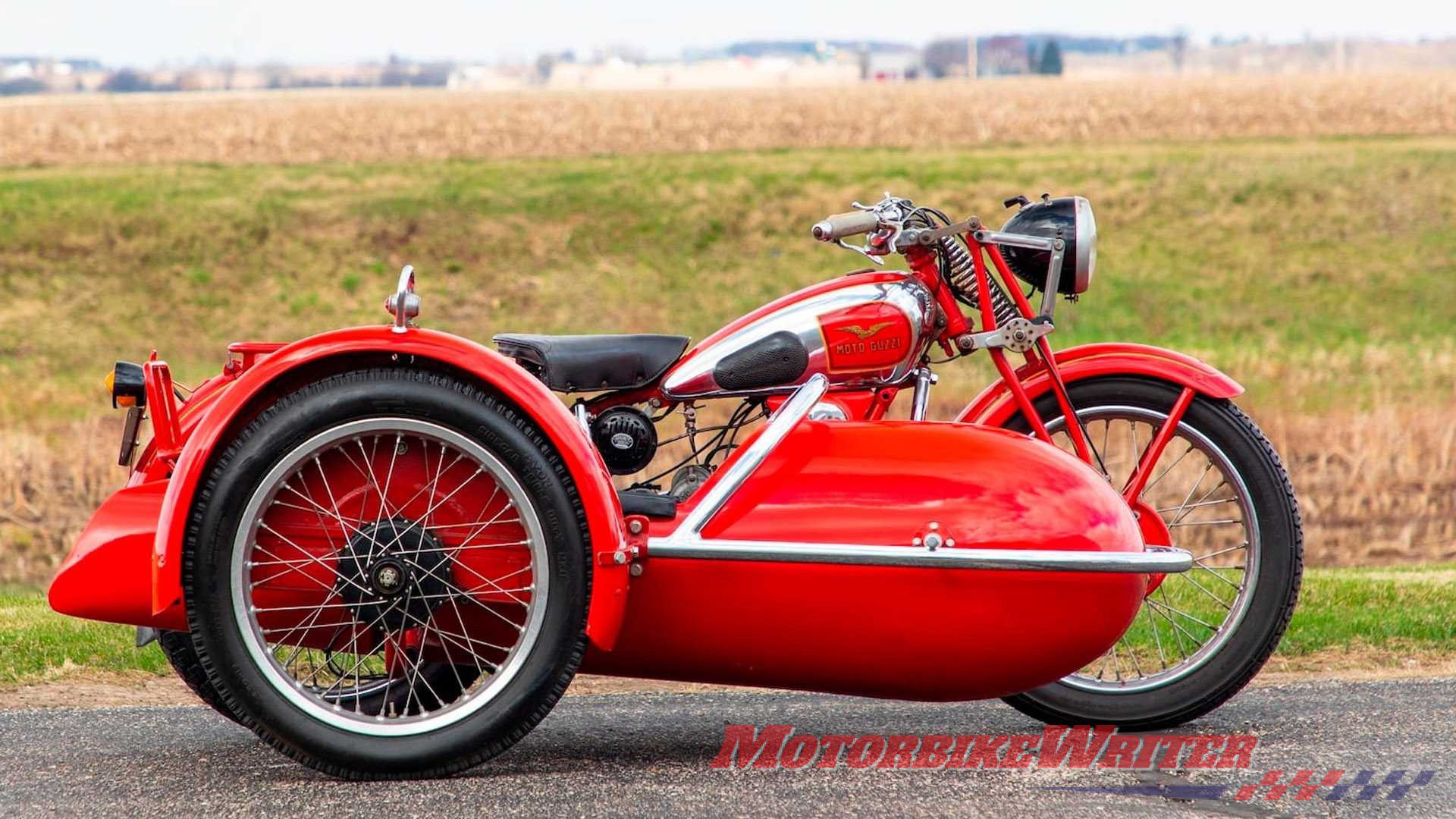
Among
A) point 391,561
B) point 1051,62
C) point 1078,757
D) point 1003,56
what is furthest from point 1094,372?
point 1003,56

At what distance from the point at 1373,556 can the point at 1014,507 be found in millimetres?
8271

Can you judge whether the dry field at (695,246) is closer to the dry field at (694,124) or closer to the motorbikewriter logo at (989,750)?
the dry field at (694,124)

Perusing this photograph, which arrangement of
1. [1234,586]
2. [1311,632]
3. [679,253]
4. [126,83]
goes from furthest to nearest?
[126,83] < [679,253] < [1311,632] < [1234,586]

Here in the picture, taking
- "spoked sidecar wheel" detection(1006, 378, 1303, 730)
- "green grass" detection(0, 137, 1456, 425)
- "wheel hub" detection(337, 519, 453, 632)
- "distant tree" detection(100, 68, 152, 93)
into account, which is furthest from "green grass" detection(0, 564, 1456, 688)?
"distant tree" detection(100, 68, 152, 93)

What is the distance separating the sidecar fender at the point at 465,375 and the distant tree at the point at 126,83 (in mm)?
107585

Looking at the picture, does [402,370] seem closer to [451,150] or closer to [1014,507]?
[1014,507]

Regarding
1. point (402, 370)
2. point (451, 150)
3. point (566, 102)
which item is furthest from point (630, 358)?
point (566, 102)

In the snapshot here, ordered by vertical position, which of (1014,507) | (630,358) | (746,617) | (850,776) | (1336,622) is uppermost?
(630,358)

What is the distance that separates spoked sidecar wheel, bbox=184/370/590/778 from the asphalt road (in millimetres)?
136

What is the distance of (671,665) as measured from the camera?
4.17 metres

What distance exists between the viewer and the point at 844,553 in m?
3.99

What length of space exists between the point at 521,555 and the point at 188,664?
105 centimetres

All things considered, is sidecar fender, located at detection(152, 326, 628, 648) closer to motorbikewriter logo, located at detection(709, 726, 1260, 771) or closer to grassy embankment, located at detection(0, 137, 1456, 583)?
motorbikewriter logo, located at detection(709, 726, 1260, 771)

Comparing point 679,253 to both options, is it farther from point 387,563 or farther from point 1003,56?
point 1003,56
